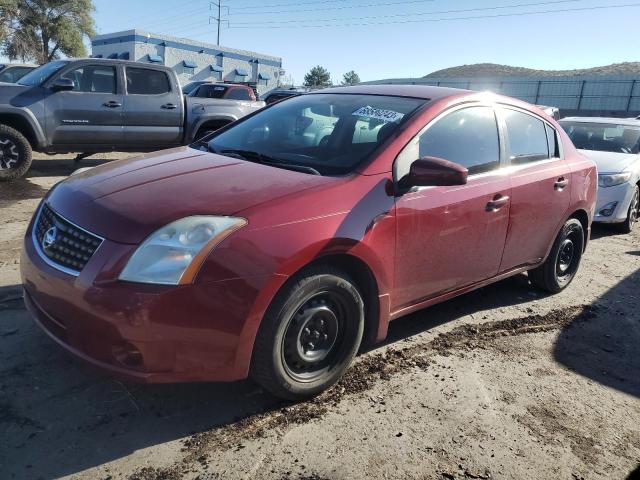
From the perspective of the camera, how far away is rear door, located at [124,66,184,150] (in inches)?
360

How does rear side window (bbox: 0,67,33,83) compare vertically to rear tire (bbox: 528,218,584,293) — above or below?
above

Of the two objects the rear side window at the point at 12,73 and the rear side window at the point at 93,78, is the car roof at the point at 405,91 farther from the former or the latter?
the rear side window at the point at 12,73

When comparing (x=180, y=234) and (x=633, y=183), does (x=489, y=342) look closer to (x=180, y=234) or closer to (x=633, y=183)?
(x=180, y=234)

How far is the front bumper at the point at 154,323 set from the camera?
2.39 meters

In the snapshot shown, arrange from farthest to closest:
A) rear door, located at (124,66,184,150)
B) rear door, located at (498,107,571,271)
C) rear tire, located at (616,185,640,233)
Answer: rear door, located at (124,66,184,150)
rear tire, located at (616,185,640,233)
rear door, located at (498,107,571,271)

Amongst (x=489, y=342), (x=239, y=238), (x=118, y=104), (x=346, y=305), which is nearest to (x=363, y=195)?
(x=346, y=305)

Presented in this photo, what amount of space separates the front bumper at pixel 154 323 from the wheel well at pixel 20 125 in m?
6.46

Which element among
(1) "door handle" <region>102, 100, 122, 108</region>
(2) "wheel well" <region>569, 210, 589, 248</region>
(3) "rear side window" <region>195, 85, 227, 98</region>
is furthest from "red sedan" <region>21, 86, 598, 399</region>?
(3) "rear side window" <region>195, 85, 227, 98</region>

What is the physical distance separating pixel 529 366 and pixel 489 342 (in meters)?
0.37

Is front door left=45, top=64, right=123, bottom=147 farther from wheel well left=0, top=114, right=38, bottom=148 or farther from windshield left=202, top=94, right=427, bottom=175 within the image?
windshield left=202, top=94, right=427, bottom=175

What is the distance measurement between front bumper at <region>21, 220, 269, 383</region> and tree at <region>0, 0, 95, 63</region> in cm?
4107

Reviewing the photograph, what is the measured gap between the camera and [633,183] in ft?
25.2

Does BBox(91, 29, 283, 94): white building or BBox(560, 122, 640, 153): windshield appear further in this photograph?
BBox(91, 29, 283, 94): white building

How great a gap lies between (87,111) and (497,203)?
23.4 ft
